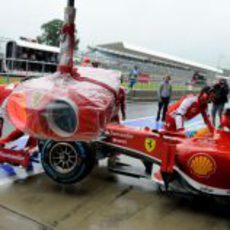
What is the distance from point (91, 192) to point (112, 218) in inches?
33.1

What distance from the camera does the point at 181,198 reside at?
199 inches

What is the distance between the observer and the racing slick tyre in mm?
4922

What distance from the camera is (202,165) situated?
4344mm

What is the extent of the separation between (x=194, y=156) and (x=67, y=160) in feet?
5.45

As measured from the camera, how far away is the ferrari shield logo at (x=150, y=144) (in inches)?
189

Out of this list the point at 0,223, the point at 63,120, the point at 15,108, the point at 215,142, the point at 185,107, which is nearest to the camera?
the point at 63,120

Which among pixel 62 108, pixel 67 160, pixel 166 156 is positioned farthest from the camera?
pixel 67 160

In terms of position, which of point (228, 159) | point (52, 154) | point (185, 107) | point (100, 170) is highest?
point (185, 107)

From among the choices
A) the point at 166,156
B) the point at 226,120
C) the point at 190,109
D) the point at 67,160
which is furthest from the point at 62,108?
the point at 190,109

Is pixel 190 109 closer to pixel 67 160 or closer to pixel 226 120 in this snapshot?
pixel 226 120

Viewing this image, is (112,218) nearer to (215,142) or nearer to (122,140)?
(122,140)

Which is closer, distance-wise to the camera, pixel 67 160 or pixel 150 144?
pixel 150 144

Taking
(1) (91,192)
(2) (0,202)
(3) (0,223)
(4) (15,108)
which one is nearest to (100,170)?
(1) (91,192)

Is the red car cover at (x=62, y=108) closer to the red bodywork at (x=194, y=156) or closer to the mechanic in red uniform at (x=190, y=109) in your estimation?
the red bodywork at (x=194, y=156)
